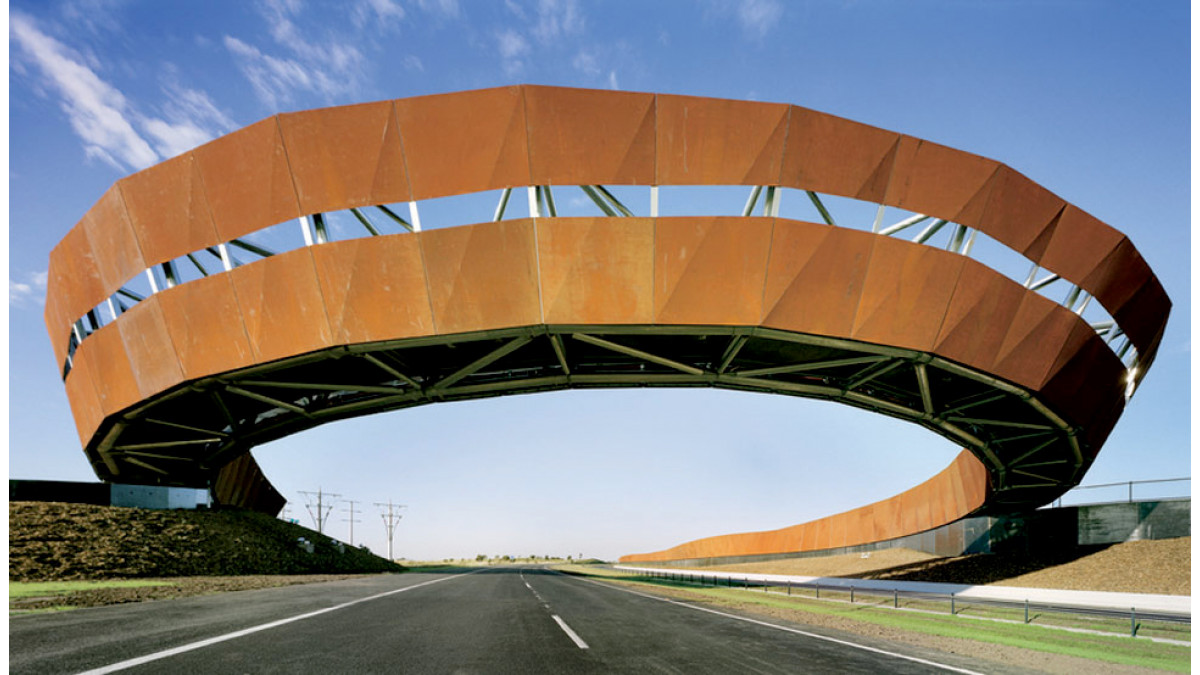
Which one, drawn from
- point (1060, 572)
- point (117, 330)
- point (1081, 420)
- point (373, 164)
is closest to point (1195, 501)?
point (1060, 572)

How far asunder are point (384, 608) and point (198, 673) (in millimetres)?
8183

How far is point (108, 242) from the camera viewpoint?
22.3 metres

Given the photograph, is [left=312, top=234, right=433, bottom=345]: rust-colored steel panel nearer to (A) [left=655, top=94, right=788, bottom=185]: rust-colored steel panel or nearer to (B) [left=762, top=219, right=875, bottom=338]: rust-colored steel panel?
(A) [left=655, top=94, right=788, bottom=185]: rust-colored steel panel

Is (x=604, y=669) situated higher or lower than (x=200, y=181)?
→ lower

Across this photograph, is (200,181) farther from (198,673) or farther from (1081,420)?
(1081,420)

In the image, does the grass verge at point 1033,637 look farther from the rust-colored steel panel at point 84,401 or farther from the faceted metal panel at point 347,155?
the rust-colored steel panel at point 84,401

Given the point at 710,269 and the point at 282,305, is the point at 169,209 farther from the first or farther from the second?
the point at 710,269

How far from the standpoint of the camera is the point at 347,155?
61.2 ft

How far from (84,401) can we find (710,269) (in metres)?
25.6

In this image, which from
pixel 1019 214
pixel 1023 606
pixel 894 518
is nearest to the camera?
pixel 1019 214

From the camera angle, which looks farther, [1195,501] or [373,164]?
[1195,501]

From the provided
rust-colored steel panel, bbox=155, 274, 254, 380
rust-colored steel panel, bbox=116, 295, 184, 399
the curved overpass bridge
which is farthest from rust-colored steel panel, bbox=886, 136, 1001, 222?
rust-colored steel panel, bbox=116, 295, 184, 399

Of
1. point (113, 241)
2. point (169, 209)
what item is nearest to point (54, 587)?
point (113, 241)

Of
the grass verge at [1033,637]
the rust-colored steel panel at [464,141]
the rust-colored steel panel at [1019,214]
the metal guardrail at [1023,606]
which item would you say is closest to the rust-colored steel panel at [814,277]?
the rust-colored steel panel at [1019,214]
